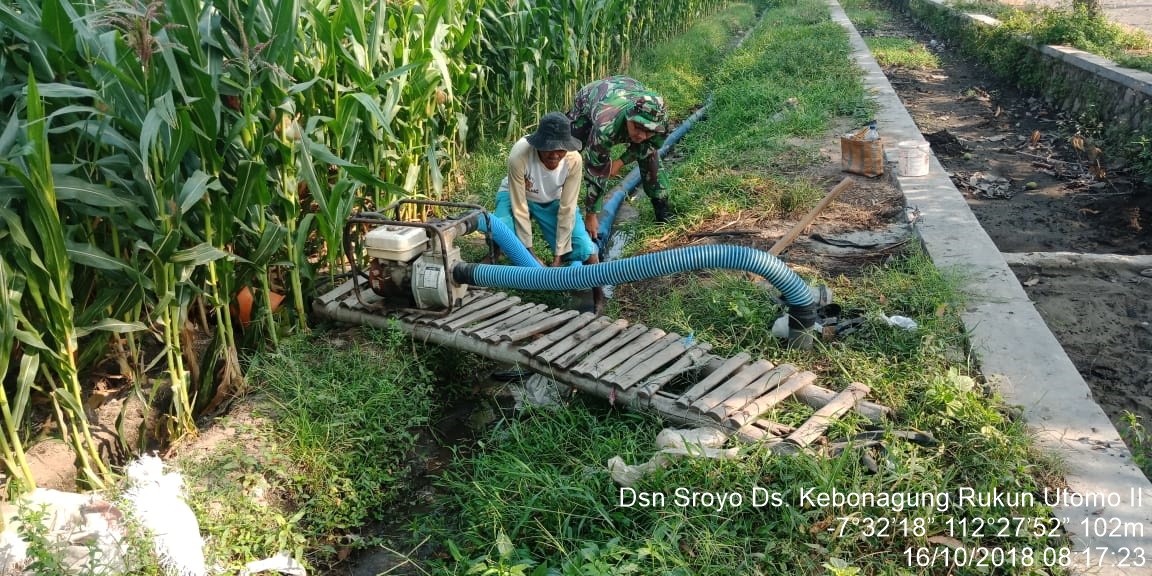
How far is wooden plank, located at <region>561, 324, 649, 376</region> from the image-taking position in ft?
Answer: 11.1

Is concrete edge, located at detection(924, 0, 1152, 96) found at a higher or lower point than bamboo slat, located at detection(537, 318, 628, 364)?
higher

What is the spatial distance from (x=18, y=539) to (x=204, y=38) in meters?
1.90

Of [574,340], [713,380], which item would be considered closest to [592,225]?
[574,340]

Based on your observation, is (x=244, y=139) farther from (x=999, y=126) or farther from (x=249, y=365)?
(x=999, y=126)

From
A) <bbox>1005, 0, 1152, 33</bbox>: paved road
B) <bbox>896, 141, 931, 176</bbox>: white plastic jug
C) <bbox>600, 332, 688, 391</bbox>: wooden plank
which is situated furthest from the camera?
<bbox>1005, 0, 1152, 33</bbox>: paved road

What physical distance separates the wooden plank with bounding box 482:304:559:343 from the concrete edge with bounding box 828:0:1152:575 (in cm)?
A: 204

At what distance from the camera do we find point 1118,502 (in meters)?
2.56

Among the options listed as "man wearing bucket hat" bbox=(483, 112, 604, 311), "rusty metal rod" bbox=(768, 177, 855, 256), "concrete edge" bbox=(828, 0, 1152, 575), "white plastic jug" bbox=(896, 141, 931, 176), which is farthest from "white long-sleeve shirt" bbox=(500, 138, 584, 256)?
"white plastic jug" bbox=(896, 141, 931, 176)

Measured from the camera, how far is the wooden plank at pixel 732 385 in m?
3.04

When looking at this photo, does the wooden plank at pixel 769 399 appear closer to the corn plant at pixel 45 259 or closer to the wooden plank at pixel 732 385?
the wooden plank at pixel 732 385

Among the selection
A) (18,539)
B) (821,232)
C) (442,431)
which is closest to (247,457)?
(18,539)

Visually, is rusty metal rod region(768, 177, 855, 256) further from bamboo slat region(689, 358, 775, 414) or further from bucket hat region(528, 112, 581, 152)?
bucket hat region(528, 112, 581, 152)

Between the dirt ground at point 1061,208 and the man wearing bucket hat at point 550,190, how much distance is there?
256 centimetres

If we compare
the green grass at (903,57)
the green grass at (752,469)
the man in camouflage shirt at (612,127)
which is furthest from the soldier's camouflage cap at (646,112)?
the green grass at (903,57)
